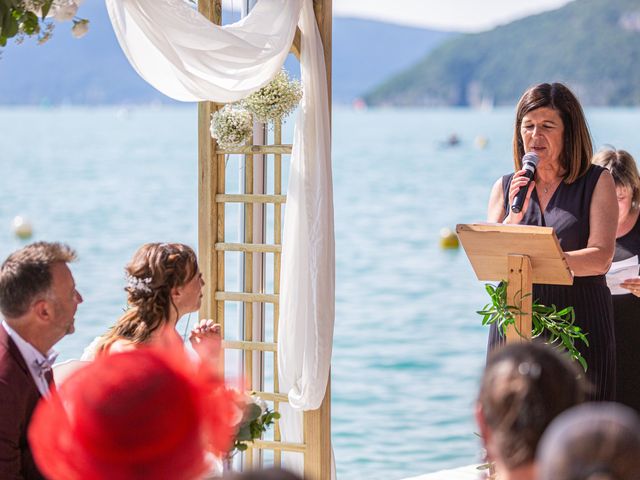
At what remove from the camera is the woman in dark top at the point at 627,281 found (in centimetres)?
498

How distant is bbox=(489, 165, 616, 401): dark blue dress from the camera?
404cm

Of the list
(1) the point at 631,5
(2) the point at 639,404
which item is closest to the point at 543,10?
(1) the point at 631,5

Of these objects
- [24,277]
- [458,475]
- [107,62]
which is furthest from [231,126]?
[107,62]

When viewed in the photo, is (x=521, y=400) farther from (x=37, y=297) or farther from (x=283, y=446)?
(x=283, y=446)

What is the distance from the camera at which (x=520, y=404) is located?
5.81 ft

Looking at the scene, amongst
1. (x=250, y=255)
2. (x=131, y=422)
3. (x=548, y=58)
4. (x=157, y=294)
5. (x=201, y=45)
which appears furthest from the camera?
(x=548, y=58)

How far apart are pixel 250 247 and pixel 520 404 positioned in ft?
10.7

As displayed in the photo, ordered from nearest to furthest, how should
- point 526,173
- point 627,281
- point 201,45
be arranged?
point 526,173 → point 201,45 → point 627,281

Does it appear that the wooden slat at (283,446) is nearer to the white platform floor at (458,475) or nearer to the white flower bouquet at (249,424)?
the white platform floor at (458,475)

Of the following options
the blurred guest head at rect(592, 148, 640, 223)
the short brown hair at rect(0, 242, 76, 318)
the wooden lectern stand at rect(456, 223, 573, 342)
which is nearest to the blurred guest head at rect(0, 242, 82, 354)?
the short brown hair at rect(0, 242, 76, 318)

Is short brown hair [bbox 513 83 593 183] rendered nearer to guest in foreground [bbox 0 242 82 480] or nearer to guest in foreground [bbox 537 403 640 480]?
guest in foreground [bbox 0 242 82 480]

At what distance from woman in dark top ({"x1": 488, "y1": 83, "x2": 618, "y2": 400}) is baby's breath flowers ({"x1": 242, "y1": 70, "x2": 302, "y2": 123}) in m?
1.01

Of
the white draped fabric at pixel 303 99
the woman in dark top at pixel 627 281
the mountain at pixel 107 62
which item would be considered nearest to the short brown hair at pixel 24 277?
the white draped fabric at pixel 303 99

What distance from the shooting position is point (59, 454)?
1.50 m
